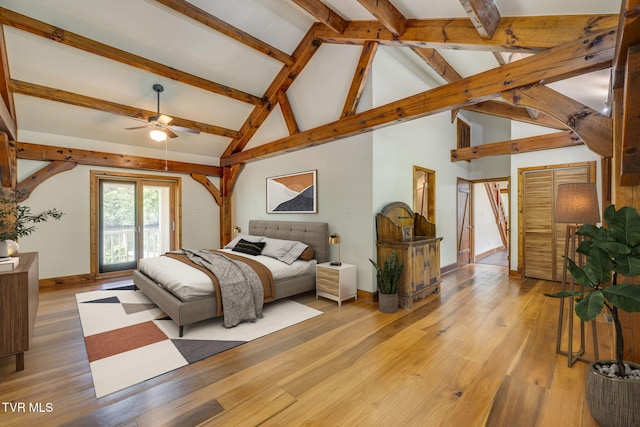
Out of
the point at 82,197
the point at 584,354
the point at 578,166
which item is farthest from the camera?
the point at 82,197

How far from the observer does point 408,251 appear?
12.7 ft

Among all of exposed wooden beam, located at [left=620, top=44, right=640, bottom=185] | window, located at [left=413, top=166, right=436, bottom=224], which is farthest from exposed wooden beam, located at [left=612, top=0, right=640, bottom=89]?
window, located at [left=413, top=166, right=436, bottom=224]

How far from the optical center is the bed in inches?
120

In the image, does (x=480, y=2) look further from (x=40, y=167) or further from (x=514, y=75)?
(x=40, y=167)

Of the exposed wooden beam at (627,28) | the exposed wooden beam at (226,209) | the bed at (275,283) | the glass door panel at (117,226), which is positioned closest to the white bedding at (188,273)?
the bed at (275,283)

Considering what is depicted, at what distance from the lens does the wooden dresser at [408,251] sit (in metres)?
3.87

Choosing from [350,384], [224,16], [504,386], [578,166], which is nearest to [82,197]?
[224,16]

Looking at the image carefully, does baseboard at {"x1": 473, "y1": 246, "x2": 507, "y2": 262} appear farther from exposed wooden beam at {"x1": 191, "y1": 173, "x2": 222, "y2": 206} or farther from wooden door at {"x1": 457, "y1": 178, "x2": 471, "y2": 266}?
exposed wooden beam at {"x1": 191, "y1": 173, "x2": 222, "y2": 206}

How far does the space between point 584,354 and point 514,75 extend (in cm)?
270

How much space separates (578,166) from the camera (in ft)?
16.1

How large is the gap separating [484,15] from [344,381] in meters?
3.25

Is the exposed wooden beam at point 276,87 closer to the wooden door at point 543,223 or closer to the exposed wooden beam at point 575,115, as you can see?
the exposed wooden beam at point 575,115

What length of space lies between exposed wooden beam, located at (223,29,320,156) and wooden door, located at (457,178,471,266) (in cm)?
448

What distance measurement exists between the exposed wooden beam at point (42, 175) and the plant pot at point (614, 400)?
291 inches
